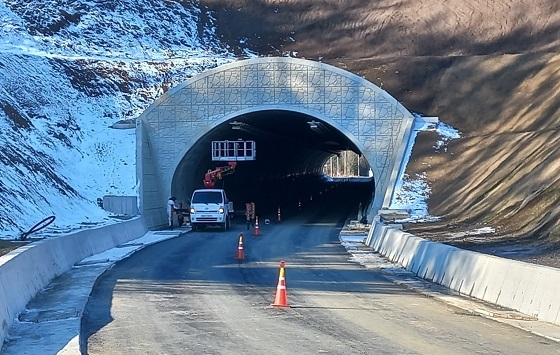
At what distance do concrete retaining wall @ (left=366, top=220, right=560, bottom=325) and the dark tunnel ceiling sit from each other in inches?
989

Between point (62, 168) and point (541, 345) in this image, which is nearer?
point (541, 345)

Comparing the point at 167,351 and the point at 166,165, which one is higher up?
the point at 166,165

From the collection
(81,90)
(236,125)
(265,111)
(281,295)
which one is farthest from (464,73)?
(281,295)

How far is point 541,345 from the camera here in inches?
448

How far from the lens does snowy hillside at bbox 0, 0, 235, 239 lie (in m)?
39.3

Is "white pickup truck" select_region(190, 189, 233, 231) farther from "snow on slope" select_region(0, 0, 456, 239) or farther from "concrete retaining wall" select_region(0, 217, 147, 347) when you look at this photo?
"concrete retaining wall" select_region(0, 217, 147, 347)

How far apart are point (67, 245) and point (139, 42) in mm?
49884

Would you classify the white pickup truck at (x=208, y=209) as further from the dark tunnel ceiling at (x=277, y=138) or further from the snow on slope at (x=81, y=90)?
the dark tunnel ceiling at (x=277, y=138)

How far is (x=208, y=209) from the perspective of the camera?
39.4 m

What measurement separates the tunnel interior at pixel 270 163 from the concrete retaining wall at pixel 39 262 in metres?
17.1

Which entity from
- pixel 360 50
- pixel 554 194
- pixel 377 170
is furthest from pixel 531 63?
pixel 554 194

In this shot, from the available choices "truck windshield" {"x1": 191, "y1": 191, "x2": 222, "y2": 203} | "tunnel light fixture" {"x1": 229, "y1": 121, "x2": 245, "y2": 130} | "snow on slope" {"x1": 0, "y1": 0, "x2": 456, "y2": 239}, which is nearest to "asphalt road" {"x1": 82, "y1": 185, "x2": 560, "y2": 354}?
"snow on slope" {"x1": 0, "y1": 0, "x2": 456, "y2": 239}

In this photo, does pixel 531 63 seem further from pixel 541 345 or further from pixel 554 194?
pixel 541 345

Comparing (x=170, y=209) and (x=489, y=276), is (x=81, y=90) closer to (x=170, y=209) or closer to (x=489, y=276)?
(x=170, y=209)
